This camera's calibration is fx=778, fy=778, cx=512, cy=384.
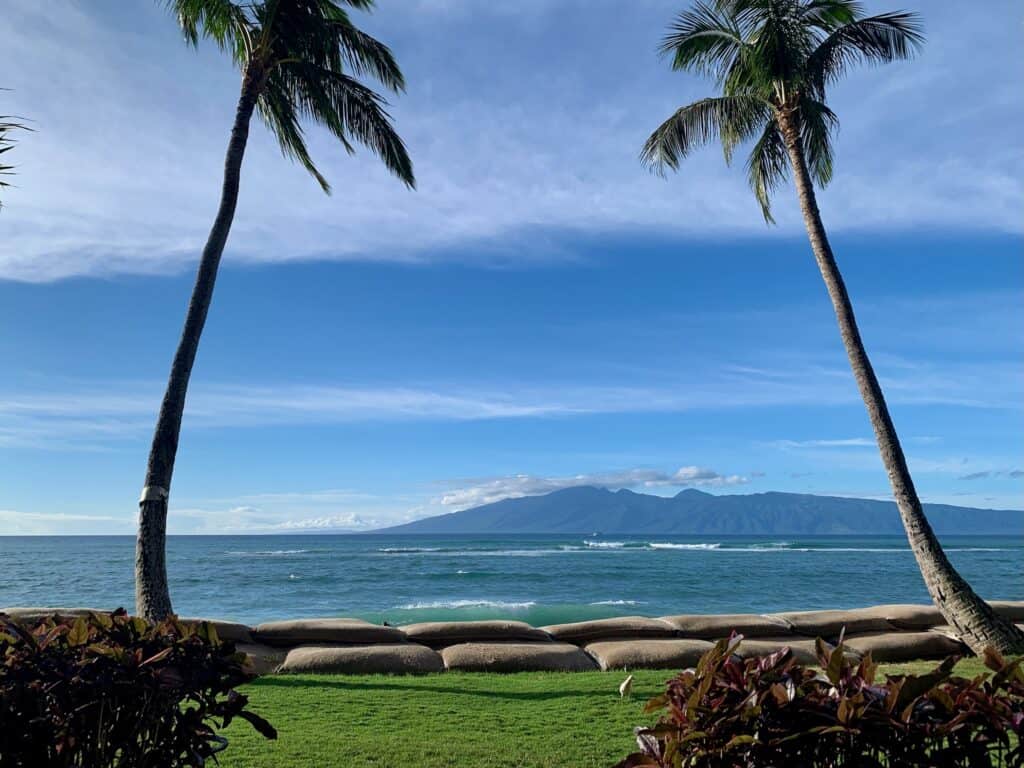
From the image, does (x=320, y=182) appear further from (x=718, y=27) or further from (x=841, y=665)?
(x=841, y=665)

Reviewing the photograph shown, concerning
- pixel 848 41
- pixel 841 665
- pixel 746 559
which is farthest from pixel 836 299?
pixel 746 559

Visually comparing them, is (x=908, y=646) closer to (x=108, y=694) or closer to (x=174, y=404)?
(x=174, y=404)

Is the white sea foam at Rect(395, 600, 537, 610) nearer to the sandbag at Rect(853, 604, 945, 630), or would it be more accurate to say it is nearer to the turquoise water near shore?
the turquoise water near shore

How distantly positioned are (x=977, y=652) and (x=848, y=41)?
9.17 m

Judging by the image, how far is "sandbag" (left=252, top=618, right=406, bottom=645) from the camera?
10727 millimetres

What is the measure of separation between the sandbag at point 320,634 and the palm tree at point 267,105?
1622 mm

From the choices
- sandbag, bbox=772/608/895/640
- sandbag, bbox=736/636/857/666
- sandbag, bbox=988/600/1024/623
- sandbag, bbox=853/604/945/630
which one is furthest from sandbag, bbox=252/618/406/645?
sandbag, bbox=988/600/1024/623

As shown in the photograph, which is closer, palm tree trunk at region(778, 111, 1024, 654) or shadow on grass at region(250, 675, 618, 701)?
shadow on grass at region(250, 675, 618, 701)

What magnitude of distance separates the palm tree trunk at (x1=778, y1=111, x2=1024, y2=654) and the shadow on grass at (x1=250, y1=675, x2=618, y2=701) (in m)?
4.81

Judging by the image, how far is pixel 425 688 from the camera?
833 cm

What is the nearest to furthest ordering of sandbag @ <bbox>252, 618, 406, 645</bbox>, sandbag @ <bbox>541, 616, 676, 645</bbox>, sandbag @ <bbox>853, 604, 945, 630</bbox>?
1. sandbag @ <bbox>252, 618, 406, 645</bbox>
2. sandbag @ <bbox>541, 616, 676, 645</bbox>
3. sandbag @ <bbox>853, 604, 945, 630</bbox>

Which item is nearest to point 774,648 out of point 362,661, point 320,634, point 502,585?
point 362,661

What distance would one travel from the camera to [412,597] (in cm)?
3284

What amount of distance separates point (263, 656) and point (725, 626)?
6520mm
